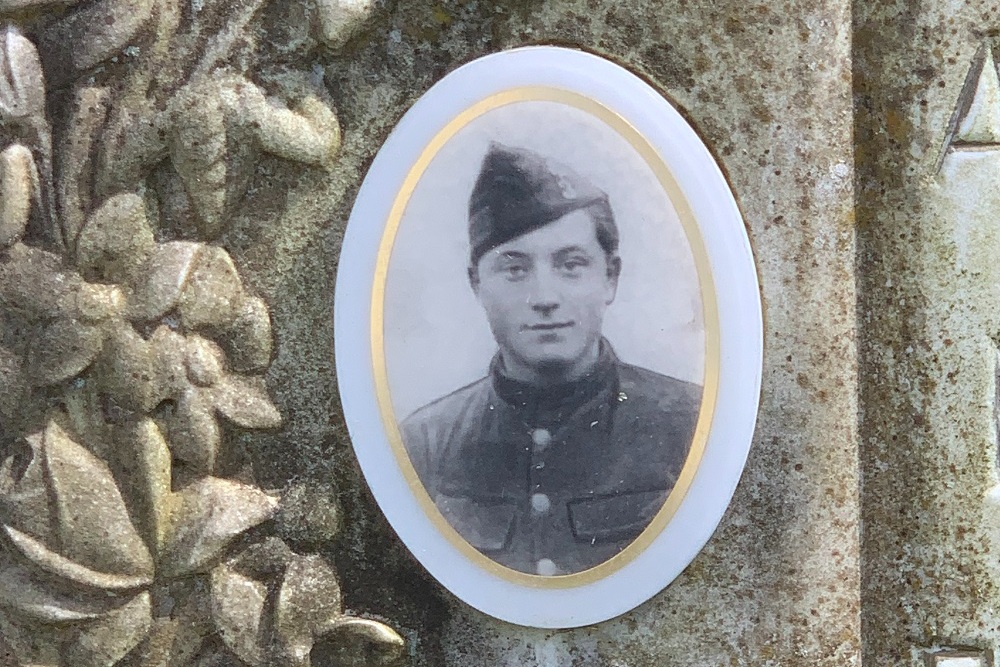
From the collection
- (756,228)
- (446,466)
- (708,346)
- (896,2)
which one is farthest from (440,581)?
(896,2)

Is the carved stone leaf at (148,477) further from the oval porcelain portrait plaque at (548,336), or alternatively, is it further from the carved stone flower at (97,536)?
the oval porcelain portrait plaque at (548,336)

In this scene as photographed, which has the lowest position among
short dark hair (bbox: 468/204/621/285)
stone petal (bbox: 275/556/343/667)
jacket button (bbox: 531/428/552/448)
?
stone petal (bbox: 275/556/343/667)

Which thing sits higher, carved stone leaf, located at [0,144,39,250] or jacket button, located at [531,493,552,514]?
carved stone leaf, located at [0,144,39,250]

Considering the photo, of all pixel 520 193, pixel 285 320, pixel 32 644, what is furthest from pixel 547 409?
pixel 32 644

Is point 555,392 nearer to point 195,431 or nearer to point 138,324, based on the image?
point 195,431

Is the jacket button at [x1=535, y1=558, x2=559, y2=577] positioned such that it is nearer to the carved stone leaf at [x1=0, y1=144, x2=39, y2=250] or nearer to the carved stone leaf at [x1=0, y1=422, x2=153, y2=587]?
the carved stone leaf at [x1=0, y1=422, x2=153, y2=587]

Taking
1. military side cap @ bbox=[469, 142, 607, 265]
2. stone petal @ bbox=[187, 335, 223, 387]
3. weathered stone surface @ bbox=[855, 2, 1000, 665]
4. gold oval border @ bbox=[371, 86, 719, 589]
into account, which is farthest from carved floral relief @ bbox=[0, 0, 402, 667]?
weathered stone surface @ bbox=[855, 2, 1000, 665]

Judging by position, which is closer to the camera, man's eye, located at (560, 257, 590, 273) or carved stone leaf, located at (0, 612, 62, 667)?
man's eye, located at (560, 257, 590, 273)

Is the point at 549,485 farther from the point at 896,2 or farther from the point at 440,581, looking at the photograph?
the point at 896,2
